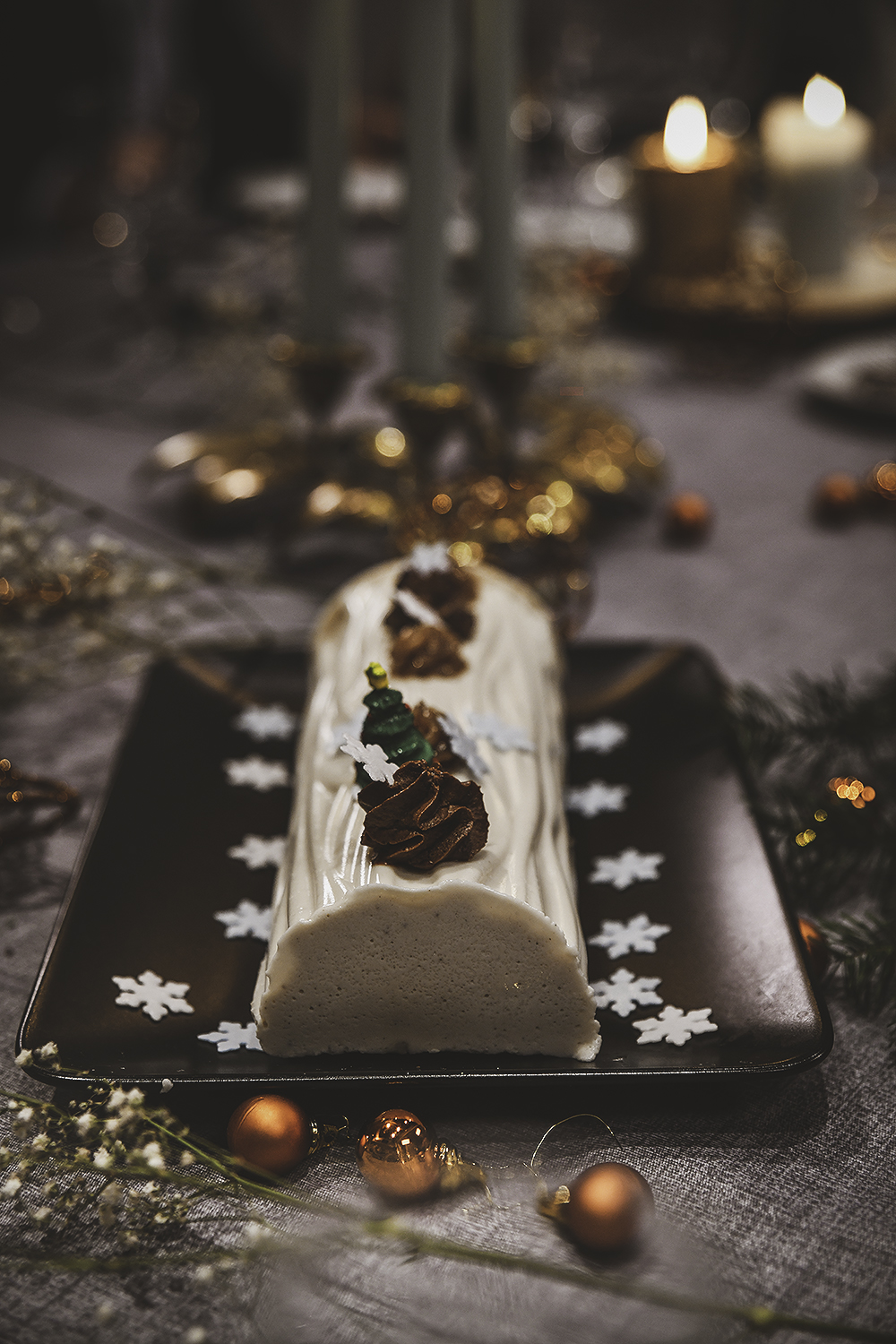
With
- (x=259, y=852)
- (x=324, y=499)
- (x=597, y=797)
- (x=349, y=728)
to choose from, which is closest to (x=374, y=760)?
(x=349, y=728)

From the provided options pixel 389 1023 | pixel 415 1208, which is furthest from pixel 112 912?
pixel 415 1208

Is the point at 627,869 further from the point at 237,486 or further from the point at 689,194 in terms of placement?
the point at 689,194

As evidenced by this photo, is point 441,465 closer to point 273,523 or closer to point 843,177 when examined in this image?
point 273,523

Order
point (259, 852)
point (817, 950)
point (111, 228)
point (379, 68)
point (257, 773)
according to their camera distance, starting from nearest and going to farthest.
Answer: point (817, 950), point (259, 852), point (257, 773), point (111, 228), point (379, 68)

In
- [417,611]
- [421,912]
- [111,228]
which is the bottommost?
[421,912]

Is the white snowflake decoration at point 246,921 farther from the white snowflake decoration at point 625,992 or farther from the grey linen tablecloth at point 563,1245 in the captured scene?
the white snowflake decoration at point 625,992

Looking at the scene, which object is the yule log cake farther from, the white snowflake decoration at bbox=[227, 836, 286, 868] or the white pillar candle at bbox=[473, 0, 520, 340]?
the white pillar candle at bbox=[473, 0, 520, 340]

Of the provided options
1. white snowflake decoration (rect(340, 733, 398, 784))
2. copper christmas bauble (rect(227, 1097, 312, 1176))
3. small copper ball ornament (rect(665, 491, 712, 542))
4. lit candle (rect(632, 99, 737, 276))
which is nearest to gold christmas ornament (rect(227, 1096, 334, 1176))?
copper christmas bauble (rect(227, 1097, 312, 1176))

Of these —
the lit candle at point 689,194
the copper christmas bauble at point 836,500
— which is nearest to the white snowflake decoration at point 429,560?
the copper christmas bauble at point 836,500
